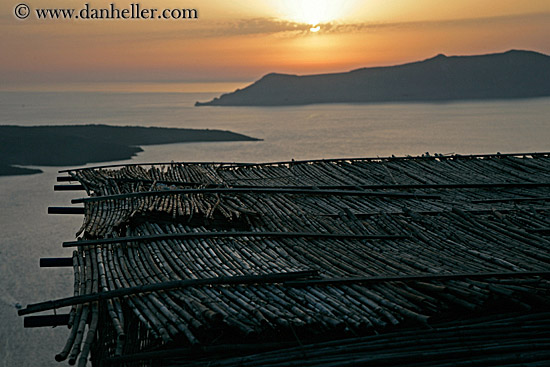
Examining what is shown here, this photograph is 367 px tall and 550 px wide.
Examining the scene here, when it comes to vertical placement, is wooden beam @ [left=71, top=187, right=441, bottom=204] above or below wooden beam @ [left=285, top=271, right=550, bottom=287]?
above

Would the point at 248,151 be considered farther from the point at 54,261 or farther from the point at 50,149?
the point at 54,261

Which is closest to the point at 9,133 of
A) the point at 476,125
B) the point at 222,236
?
the point at 222,236

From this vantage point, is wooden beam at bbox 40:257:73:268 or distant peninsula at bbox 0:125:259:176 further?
distant peninsula at bbox 0:125:259:176

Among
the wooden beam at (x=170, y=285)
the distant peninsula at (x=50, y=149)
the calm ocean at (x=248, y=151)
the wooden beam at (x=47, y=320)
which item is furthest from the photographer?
the distant peninsula at (x=50, y=149)

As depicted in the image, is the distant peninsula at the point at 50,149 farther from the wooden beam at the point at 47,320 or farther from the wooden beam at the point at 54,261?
the wooden beam at the point at 47,320

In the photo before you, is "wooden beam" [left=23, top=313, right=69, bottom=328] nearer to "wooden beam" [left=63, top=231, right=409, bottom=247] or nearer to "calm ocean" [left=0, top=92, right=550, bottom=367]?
"wooden beam" [left=63, top=231, right=409, bottom=247]

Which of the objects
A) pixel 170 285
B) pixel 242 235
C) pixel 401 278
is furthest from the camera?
pixel 242 235

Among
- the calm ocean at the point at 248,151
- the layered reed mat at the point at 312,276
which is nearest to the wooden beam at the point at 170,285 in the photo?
the layered reed mat at the point at 312,276

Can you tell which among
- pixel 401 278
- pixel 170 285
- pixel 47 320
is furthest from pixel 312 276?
pixel 47 320

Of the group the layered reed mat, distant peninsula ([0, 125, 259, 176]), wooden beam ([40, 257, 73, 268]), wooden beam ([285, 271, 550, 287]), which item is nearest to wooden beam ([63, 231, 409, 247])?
the layered reed mat
